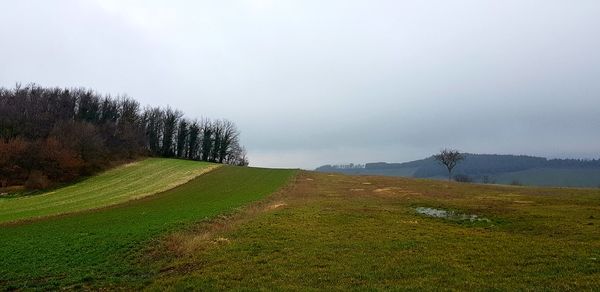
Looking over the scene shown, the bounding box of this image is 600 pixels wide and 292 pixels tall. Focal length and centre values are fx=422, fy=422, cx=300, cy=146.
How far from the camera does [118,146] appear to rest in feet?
328

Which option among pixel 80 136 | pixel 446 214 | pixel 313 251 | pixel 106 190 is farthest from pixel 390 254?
pixel 80 136

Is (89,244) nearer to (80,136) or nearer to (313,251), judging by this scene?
(313,251)

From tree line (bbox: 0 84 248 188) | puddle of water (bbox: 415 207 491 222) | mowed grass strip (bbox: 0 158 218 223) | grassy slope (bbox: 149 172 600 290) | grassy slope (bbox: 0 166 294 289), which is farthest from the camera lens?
→ tree line (bbox: 0 84 248 188)

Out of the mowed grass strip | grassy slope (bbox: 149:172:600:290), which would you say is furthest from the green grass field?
the mowed grass strip

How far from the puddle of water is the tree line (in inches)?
2632

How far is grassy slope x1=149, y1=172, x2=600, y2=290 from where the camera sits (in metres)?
13.7

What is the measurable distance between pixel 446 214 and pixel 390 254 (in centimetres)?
1553

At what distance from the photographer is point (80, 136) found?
8675cm

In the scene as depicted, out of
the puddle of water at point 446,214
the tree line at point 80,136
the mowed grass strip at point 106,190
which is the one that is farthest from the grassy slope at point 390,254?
the tree line at point 80,136

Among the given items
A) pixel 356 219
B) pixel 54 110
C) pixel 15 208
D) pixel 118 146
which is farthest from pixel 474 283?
pixel 54 110

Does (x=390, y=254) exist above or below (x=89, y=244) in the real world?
above

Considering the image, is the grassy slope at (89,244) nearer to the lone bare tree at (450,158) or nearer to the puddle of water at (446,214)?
the puddle of water at (446,214)

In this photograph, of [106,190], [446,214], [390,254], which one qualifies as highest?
[446,214]

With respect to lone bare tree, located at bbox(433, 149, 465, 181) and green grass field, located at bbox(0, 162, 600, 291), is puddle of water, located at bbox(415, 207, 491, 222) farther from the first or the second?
lone bare tree, located at bbox(433, 149, 465, 181)
